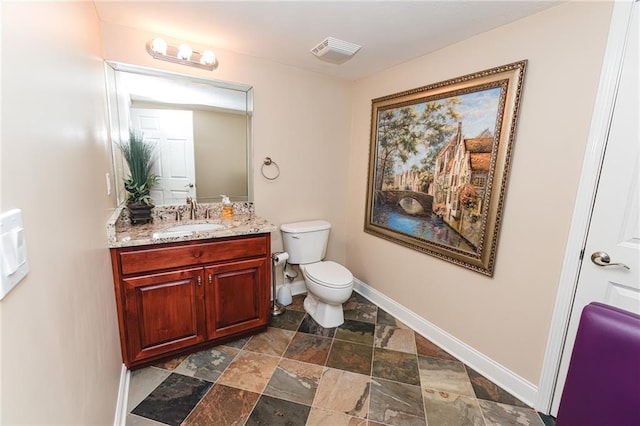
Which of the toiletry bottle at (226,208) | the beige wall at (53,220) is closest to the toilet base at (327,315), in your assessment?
the toiletry bottle at (226,208)

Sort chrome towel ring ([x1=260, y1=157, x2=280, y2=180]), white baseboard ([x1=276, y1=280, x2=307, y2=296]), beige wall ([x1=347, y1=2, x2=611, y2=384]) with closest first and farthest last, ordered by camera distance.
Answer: beige wall ([x1=347, y1=2, x2=611, y2=384])
chrome towel ring ([x1=260, y1=157, x2=280, y2=180])
white baseboard ([x1=276, y1=280, x2=307, y2=296])

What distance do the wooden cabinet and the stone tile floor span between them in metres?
0.15

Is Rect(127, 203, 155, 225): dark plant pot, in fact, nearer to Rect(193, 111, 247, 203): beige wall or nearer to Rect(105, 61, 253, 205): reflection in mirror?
Rect(105, 61, 253, 205): reflection in mirror

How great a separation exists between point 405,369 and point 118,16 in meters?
2.88

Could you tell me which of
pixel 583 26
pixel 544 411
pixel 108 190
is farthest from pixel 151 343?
pixel 583 26

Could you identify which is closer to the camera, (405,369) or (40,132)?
(40,132)

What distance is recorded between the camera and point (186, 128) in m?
2.14

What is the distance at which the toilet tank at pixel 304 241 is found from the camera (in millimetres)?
2506

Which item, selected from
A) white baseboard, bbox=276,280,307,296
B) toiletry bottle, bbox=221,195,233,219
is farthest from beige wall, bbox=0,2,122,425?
white baseboard, bbox=276,280,307,296

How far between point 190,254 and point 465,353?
6.49ft

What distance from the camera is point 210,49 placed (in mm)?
2102

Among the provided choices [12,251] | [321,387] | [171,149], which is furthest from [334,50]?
[321,387]

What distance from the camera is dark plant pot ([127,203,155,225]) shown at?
75.6 inches

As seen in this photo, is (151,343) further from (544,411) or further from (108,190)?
(544,411)
